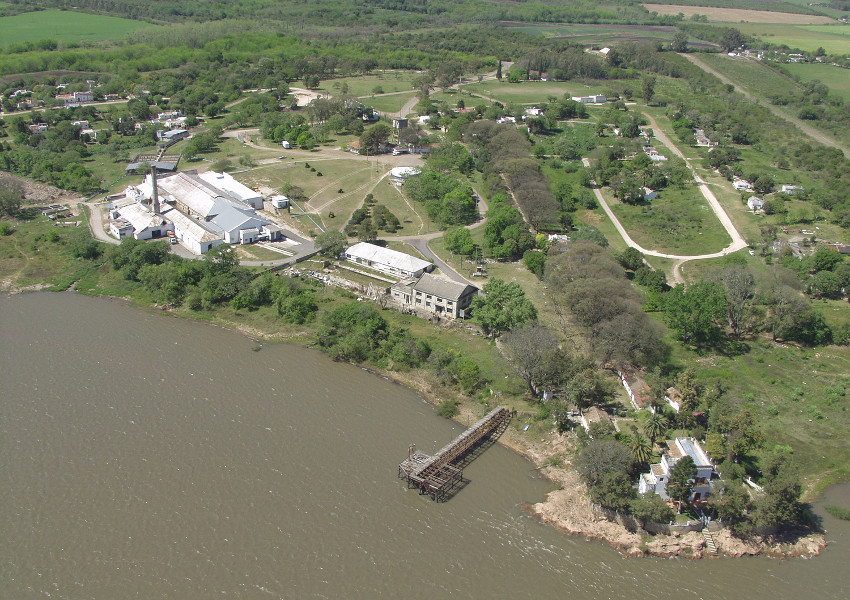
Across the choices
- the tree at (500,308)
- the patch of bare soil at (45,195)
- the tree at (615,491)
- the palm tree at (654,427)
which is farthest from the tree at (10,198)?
the palm tree at (654,427)

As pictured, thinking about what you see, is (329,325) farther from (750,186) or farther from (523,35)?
(523,35)

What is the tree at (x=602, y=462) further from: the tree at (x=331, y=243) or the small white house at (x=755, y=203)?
the small white house at (x=755, y=203)

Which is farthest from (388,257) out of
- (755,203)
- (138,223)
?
(755,203)

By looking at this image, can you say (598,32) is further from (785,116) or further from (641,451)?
(641,451)

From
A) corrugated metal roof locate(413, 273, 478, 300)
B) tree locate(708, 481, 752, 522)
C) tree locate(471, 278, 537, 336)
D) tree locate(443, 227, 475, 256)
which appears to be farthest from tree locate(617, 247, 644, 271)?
tree locate(708, 481, 752, 522)

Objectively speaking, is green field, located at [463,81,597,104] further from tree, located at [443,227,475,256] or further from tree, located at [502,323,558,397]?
tree, located at [502,323,558,397]
